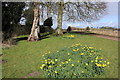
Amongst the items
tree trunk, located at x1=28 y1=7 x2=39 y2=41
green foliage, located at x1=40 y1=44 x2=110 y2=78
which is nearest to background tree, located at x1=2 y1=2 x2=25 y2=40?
tree trunk, located at x1=28 y1=7 x2=39 y2=41

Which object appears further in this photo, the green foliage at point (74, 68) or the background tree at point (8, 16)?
the background tree at point (8, 16)

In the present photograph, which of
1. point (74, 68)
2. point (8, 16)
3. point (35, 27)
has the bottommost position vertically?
point (74, 68)

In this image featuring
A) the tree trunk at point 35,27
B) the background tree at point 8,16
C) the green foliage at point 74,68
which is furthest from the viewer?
the tree trunk at point 35,27

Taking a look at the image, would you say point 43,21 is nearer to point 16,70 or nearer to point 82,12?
point 82,12

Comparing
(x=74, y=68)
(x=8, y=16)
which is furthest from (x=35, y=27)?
(x=74, y=68)

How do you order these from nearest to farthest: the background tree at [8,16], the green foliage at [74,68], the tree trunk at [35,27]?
1. the green foliage at [74,68]
2. the background tree at [8,16]
3. the tree trunk at [35,27]

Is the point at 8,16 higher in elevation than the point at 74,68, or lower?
higher

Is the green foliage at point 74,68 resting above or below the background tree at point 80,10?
below

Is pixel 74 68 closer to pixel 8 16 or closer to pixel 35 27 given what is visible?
pixel 35 27

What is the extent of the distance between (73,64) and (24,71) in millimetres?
2212

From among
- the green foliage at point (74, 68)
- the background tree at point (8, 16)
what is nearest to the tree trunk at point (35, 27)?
the background tree at point (8, 16)

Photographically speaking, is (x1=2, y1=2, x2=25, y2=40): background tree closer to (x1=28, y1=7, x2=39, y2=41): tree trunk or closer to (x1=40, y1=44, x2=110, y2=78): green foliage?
(x1=28, y1=7, x2=39, y2=41): tree trunk

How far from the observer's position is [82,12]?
65.8 feet

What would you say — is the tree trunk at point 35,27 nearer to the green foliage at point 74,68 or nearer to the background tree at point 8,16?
the background tree at point 8,16
